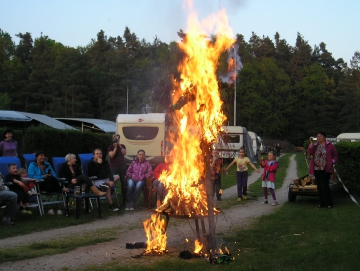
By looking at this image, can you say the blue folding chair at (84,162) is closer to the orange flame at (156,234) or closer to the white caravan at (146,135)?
the orange flame at (156,234)

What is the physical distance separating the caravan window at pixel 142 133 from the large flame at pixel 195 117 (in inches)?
694

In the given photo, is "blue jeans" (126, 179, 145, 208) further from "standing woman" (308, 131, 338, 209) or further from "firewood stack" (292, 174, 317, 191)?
"standing woman" (308, 131, 338, 209)

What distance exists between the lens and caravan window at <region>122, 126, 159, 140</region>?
2462 cm

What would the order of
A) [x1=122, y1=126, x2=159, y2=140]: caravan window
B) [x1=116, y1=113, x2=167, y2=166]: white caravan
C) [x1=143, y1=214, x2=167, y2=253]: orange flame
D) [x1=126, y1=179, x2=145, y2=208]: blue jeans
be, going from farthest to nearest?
[x1=122, y1=126, x2=159, y2=140]: caravan window < [x1=116, y1=113, x2=167, y2=166]: white caravan < [x1=126, y1=179, x2=145, y2=208]: blue jeans < [x1=143, y1=214, x2=167, y2=253]: orange flame

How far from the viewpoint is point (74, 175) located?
36.6 feet

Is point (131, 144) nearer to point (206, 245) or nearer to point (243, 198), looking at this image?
point (243, 198)

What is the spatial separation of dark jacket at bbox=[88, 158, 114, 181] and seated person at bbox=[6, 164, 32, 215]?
A: 80.3 inches

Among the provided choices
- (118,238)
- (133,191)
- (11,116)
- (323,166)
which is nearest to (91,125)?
(11,116)

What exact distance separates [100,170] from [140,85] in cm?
4871

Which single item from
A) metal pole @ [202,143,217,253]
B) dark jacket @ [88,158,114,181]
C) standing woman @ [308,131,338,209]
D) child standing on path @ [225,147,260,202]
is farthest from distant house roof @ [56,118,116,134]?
metal pole @ [202,143,217,253]

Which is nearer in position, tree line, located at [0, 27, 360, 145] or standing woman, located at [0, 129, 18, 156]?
standing woman, located at [0, 129, 18, 156]

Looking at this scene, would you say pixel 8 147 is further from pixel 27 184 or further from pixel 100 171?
pixel 27 184

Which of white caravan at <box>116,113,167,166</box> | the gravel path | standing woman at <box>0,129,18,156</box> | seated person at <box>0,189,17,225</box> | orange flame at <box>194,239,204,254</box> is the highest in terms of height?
white caravan at <box>116,113,167,166</box>

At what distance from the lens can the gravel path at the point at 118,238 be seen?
6.23 m
